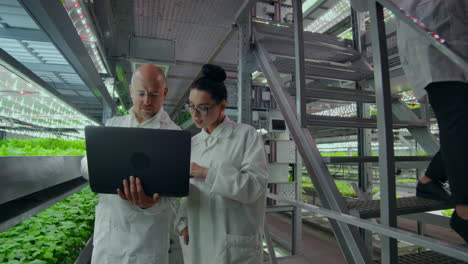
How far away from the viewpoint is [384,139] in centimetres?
118

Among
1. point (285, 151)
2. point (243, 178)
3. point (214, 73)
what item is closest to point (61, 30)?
point (214, 73)

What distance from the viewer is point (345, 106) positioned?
5.31m

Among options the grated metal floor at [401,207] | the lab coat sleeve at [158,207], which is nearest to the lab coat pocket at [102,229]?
the lab coat sleeve at [158,207]

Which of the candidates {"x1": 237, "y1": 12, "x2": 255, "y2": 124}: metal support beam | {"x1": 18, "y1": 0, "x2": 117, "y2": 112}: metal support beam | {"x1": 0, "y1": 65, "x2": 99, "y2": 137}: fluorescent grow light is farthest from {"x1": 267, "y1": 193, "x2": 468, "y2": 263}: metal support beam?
{"x1": 0, "y1": 65, "x2": 99, "y2": 137}: fluorescent grow light

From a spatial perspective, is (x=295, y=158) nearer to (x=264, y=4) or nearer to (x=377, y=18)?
(x=264, y=4)

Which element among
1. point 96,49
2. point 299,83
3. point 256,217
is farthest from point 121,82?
point 256,217

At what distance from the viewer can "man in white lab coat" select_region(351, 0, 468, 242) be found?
904 mm

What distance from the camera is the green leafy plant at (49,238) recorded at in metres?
1.45

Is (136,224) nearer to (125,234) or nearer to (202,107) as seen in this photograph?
(125,234)

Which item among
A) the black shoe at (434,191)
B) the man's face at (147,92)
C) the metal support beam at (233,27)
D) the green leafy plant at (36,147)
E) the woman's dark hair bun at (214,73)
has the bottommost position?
the black shoe at (434,191)

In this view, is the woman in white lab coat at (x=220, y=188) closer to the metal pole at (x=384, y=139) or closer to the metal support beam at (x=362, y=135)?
the metal pole at (x=384, y=139)

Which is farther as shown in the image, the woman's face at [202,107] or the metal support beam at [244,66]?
the metal support beam at [244,66]

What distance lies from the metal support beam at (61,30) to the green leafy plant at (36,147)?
23.7 inches

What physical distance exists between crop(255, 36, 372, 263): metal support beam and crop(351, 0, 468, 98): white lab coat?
63cm
